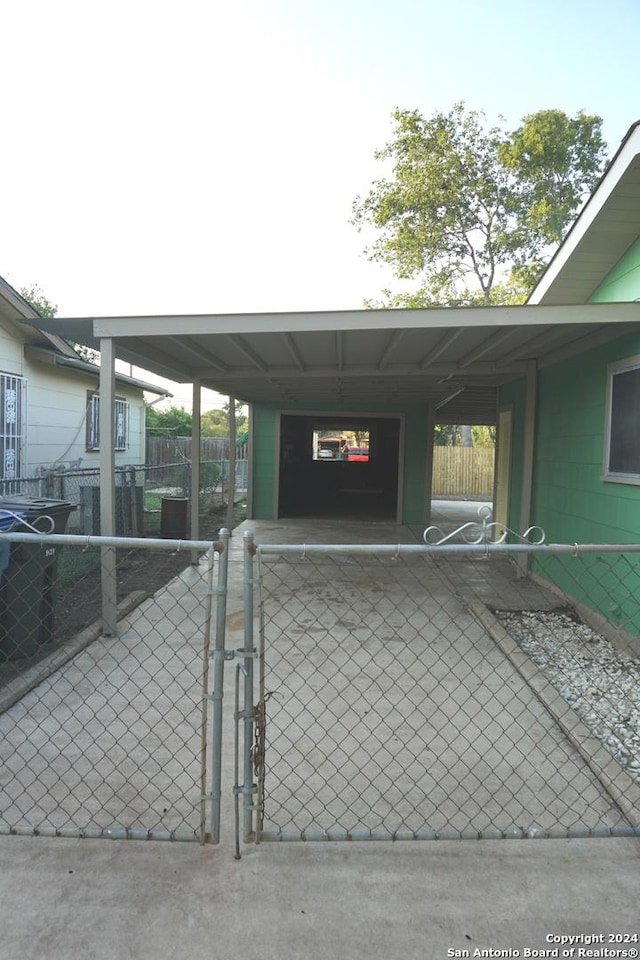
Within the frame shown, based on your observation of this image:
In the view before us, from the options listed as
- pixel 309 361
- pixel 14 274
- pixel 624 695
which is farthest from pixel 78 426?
pixel 14 274

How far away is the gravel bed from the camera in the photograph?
128 inches

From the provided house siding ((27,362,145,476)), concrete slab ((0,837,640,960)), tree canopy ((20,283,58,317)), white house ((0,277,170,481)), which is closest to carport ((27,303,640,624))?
white house ((0,277,170,481))

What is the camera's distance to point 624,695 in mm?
3748

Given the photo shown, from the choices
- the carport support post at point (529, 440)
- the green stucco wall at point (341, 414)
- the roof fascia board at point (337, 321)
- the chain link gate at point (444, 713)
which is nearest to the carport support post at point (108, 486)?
the roof fascia board at point (337, 321)

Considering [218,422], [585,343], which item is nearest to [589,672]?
[585,343]

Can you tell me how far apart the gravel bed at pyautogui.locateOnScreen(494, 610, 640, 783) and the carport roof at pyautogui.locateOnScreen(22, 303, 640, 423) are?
252cm

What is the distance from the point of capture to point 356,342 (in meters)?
5.98

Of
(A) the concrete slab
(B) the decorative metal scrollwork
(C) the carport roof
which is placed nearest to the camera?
(A) the concrete slab

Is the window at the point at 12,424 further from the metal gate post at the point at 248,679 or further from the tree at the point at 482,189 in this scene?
the tree at the point at 482,189

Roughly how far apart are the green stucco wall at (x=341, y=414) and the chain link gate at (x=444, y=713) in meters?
6.11

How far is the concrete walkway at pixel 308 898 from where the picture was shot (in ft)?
5.65

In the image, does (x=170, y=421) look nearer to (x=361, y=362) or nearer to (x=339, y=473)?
(x=339, y=473)

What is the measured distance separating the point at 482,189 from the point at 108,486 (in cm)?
2031

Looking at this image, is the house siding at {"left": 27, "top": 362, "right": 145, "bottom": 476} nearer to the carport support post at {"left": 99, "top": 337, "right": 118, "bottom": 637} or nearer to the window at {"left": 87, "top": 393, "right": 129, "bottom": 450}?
the window at {"left": 87, "top": 393, "right": 129, "bottom": 450}
